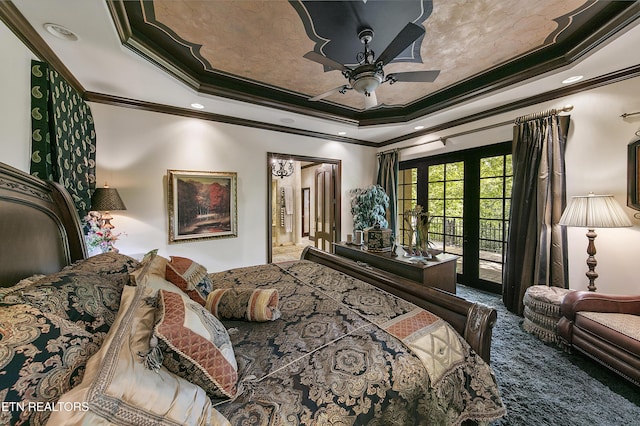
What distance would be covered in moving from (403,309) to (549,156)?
9.21 ft

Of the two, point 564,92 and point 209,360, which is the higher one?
point 564,92

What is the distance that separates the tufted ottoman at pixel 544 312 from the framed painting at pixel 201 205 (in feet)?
12.3

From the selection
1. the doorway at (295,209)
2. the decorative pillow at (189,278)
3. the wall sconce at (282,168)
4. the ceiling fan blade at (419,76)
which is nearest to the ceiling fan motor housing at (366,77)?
the ceiling fan blade at (419,76)

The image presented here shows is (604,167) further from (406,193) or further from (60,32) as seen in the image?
(60,32)

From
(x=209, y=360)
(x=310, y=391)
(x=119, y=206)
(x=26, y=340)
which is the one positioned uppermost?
(x=119, y=206)

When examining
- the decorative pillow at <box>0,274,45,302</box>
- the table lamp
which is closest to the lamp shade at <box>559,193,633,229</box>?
the table lamp

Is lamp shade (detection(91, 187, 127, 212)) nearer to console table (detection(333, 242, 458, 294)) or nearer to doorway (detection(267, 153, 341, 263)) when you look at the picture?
console table (detection(333, 242, 458, 294))

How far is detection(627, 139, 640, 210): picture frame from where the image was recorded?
2221 mm

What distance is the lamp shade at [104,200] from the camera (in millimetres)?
2559

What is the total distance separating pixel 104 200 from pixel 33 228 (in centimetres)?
145

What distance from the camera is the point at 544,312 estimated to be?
92.0 inches

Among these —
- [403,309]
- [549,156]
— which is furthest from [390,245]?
[549,156]

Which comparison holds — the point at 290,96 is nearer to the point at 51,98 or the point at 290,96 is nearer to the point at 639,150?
the point at 51,98

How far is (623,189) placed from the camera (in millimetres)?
2344
